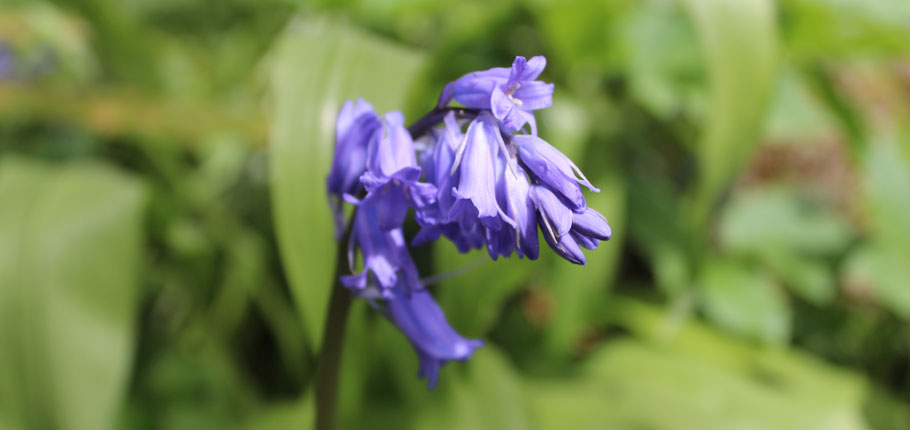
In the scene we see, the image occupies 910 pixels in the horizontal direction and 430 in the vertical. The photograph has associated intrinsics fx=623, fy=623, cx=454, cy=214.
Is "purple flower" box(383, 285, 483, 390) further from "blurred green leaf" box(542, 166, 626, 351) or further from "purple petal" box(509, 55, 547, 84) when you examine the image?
"blurred green leaf" box(542, 166, 626, 351)

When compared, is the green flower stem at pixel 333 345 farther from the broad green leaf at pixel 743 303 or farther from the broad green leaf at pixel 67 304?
the broad green leaf at pixel 743 303

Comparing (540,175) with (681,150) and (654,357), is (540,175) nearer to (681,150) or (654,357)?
(654,357)

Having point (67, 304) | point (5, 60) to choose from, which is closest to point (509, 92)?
point (67, 304)

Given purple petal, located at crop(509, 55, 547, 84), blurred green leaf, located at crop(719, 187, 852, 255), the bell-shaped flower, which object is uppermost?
purple petal, located at crop(509, 55, 547, 84)

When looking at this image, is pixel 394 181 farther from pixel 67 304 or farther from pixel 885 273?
pixel 885 273

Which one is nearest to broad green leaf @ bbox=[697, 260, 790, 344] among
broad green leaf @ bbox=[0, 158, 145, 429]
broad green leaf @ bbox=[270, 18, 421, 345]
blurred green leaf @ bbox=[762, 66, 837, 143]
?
blurred green leaf @ bbox=[762, 66, 837, 143]

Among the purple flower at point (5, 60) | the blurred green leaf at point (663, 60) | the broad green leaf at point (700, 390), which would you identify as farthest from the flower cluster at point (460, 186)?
the purple flower at point (5, 60)

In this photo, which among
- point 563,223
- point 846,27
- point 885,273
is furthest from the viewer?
point 846,27

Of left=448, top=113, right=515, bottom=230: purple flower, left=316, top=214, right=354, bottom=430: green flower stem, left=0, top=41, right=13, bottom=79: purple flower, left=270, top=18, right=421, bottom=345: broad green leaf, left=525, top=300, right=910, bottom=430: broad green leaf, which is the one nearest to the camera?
left=448, top=113, right=515, bottom=230: purple flower

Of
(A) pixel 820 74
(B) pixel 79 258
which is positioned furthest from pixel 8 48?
(A) pixel 820 74
